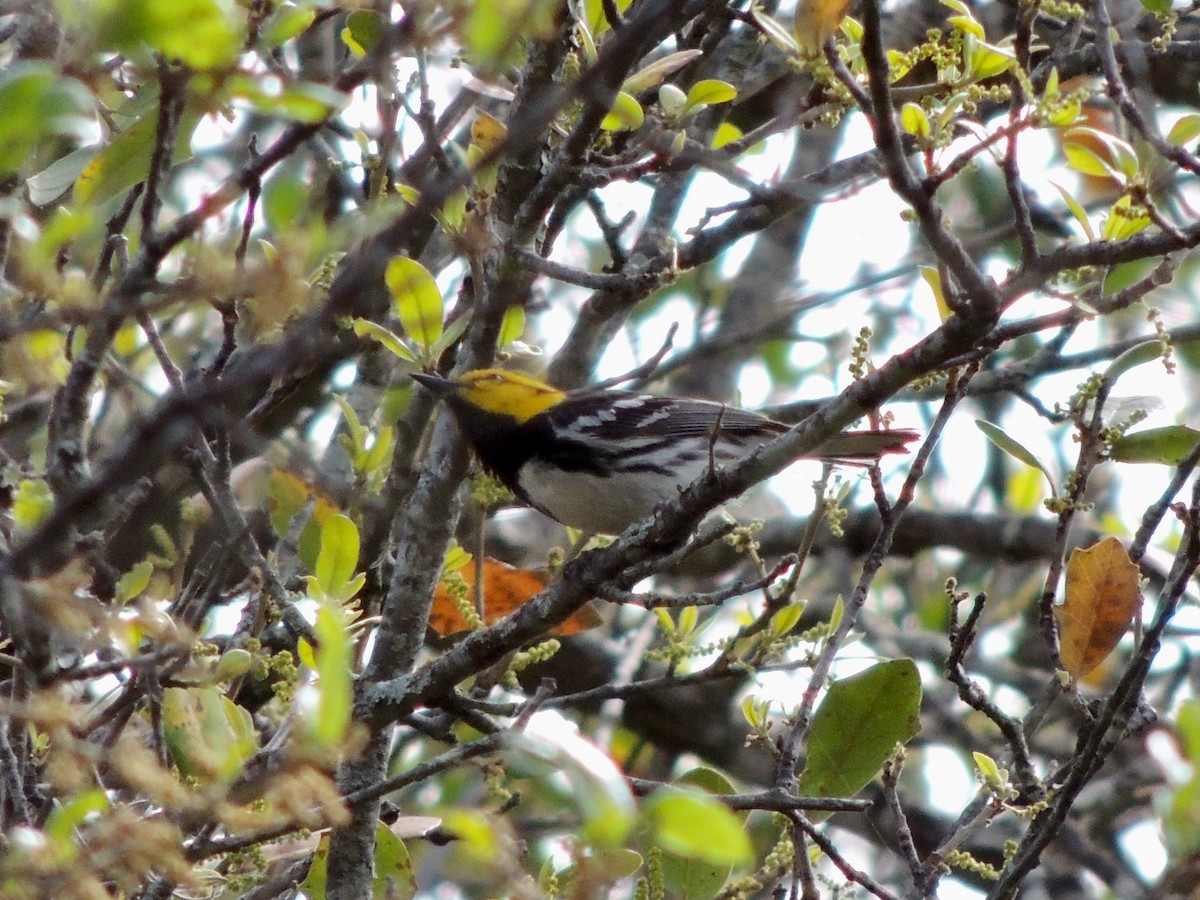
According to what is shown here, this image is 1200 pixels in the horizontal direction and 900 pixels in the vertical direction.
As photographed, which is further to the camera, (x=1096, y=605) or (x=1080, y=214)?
(x=1096, y=605)

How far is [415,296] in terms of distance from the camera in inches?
127

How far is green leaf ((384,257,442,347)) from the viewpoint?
10.5ft

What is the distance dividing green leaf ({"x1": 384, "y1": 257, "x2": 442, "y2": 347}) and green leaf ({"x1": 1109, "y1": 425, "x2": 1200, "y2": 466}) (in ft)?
5.14

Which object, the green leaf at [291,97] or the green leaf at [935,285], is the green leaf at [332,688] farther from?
the green leaf at [935,285]

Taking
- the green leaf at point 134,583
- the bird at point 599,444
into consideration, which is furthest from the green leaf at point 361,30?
the green leaf at point 134,583

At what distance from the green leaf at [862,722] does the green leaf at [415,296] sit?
4.18ft

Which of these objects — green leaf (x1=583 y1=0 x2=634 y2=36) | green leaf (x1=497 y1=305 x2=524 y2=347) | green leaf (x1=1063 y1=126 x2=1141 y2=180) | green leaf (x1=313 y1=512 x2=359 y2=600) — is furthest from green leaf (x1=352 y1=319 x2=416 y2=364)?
green leaf (x1=1063 y1=126 x2=1141 y2=180)

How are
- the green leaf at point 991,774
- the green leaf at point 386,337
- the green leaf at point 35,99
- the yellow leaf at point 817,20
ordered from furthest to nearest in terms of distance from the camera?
the green leaf at point 386,337 < the green leaf at point 991,774 < the yellow leaf at point 817,20 < the green leaf at point 35,99

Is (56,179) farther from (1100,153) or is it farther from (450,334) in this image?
(1100,153)

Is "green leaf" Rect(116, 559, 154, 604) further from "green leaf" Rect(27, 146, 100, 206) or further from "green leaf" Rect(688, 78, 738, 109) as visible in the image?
"green leaf" Rect(688, 78, 738, 109)

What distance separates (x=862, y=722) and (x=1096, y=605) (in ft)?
1.89

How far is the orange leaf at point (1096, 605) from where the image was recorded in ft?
9.73

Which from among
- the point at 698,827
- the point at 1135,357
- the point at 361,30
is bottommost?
the point at 698,827

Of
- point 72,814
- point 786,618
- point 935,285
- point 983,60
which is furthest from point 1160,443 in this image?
point 72,814
